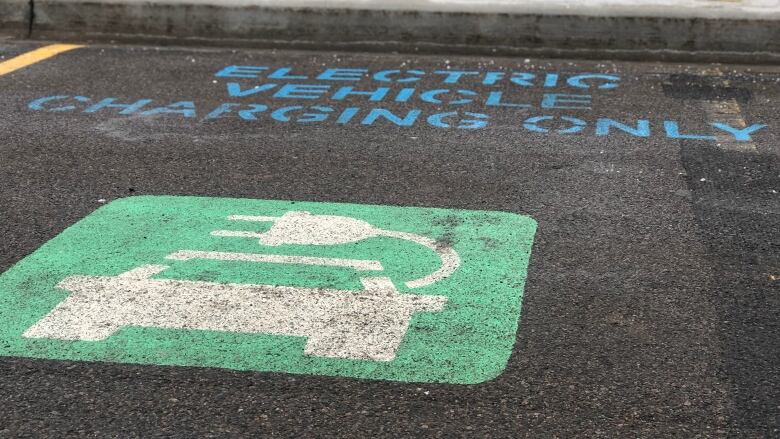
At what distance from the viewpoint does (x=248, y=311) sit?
4496 millimetres

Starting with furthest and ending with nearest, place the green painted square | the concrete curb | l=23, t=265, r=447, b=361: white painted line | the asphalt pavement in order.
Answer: the concrete curb → l=23, t=265, r=447, b=361: white painted line → the green painted square → the asphalt pavement

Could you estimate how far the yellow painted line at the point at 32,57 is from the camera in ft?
31.7

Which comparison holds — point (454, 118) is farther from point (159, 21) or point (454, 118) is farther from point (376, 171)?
point (159, 21)

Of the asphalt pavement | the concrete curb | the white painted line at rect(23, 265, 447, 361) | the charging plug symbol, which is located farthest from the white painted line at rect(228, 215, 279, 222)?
the concrete curb

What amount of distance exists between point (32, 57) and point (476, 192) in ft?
19.4

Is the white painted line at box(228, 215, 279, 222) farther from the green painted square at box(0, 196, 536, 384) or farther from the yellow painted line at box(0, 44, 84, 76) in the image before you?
the yellow painted line at box(0, 44, 84, 76)

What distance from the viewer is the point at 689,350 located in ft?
13.7

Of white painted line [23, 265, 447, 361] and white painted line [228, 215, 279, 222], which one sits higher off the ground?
white painted line [228, 215, 279, 222]

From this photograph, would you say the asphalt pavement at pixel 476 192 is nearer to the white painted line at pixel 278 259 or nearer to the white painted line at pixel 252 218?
the white painted line at pixel 252 218

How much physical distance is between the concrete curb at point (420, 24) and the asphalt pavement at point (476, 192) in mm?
322

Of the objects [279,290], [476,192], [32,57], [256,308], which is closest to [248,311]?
[256,308]

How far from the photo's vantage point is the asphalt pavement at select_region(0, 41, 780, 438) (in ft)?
12.2

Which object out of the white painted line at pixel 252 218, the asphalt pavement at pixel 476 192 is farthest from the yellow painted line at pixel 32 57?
the white painted line at pixel 252 218

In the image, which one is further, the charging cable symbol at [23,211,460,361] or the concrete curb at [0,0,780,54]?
the concrete curb at [0,0,780,54]
